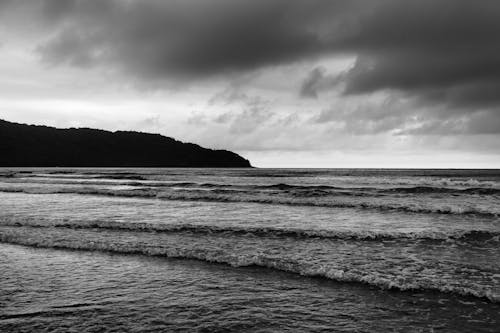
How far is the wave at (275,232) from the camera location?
49.7ft

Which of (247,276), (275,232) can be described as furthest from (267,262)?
(275,232)

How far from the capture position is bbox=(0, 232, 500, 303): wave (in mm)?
8828

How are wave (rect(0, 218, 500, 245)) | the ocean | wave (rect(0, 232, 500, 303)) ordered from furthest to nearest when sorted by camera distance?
1. wave (rect(0, 218, 500, 245))
2. wave (rect(0, 232, 500, 303))
3. the ocean

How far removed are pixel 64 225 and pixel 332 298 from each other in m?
13.5

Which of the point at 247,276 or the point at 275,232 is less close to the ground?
the point at 275,232

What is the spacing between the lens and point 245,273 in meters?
10.3

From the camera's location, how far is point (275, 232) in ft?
53.4

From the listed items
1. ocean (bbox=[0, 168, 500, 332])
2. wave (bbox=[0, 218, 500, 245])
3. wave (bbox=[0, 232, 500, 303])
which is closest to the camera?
ocean (bbox=[0, 168, 500, 332])

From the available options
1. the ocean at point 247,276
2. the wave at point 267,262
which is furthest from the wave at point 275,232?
the wave at point 267,262

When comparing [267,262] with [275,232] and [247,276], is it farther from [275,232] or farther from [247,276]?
[275,232]

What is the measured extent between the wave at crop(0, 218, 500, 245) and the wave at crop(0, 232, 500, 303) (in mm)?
3058

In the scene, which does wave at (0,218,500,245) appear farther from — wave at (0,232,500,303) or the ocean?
wave at (0,232,500,303)

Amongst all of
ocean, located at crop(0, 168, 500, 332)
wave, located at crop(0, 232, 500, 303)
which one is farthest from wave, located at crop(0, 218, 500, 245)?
wave, located at crop(0, 232, 500, 303)

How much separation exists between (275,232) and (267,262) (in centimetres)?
524
